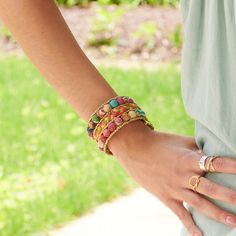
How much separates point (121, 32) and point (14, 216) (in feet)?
13.2

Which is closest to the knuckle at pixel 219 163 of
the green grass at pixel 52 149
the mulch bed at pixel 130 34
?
the green grass at pixel 52 149

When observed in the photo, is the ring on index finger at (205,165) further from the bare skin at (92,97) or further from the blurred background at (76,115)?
the blurred background at (76,115)

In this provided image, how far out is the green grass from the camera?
460 cm

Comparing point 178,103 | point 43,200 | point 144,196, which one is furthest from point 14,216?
point 178,103

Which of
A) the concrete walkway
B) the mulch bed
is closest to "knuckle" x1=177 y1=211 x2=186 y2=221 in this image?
the concrete walkway

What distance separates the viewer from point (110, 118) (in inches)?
61.9

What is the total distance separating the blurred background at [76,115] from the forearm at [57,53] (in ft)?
9.27

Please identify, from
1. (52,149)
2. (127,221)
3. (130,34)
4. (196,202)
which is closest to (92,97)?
(196,202)

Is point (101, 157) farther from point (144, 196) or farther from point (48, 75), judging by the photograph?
point (48, 75)

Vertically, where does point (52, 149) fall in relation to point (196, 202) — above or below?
above

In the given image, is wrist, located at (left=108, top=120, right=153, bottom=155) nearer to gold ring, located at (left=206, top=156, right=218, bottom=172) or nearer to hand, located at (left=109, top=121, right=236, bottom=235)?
hand, located at (left=109, top=121, right=236, bottom=235)

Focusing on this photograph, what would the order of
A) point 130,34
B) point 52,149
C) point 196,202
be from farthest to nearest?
point 130,34, point 52,149, point 196,202

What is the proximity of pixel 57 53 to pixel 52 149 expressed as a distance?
3.90 m

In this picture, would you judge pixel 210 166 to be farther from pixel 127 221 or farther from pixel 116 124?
pixel 127 221
